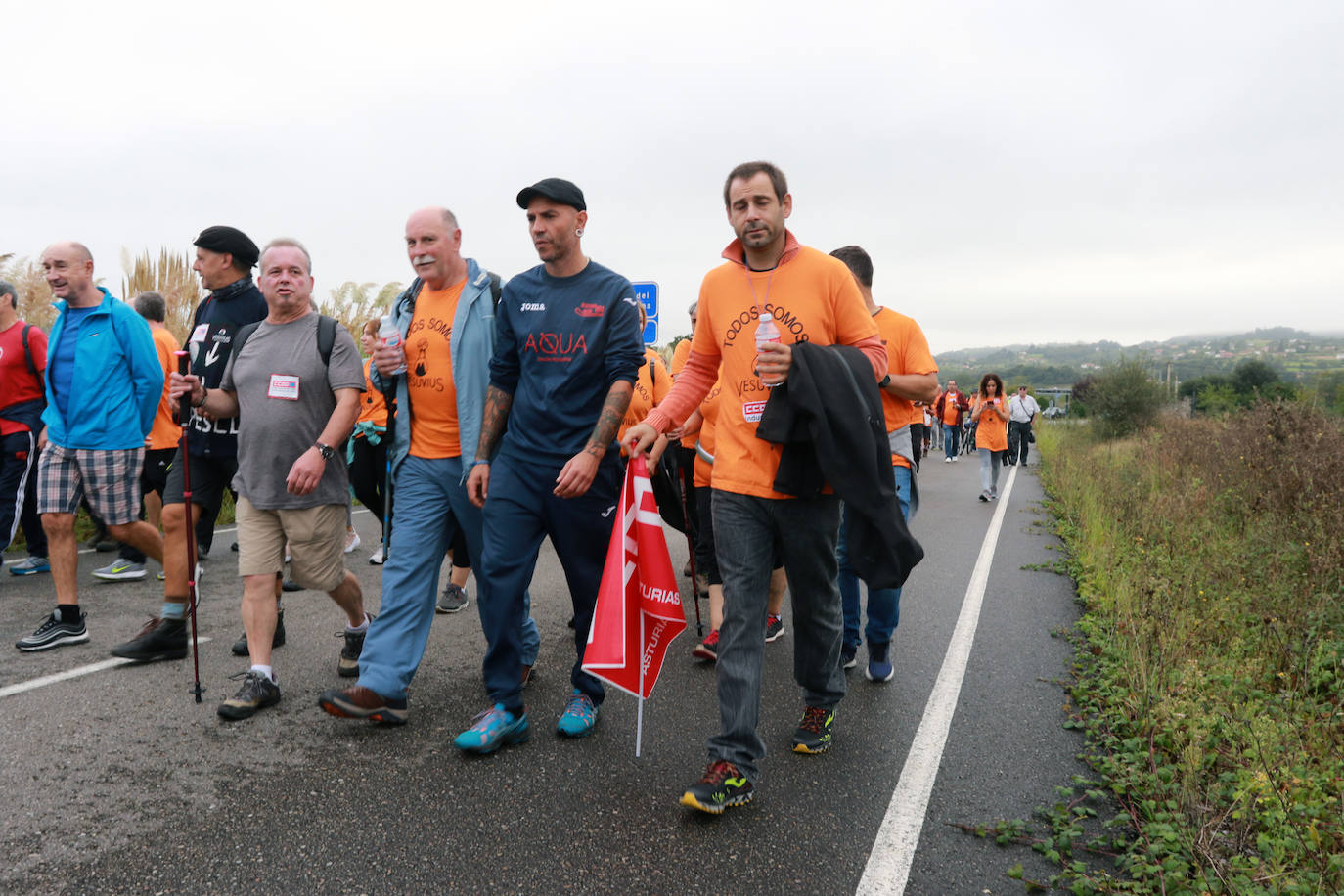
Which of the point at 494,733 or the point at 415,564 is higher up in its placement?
the point at 415,564

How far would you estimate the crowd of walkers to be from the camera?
3.29 meters

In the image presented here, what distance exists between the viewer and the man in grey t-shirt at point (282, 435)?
407cm

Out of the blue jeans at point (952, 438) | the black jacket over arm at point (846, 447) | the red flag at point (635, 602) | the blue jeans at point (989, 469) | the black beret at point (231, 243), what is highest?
the black beret at point (231, 243)

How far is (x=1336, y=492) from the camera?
7312 mm

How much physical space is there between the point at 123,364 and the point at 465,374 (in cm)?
257

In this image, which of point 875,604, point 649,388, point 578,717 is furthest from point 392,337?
point 875,604

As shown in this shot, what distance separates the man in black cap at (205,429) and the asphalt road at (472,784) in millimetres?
195

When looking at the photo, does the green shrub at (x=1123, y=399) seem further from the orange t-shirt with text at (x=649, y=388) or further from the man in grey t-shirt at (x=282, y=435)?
the man in grey t-shirt at (x=282, y=435)

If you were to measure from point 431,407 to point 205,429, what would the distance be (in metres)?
1.53

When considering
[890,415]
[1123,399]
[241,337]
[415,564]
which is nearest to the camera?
[415,564]

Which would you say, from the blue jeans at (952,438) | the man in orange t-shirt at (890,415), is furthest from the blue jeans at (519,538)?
the blue jeans at (952,438)

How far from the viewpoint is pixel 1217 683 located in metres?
4.49

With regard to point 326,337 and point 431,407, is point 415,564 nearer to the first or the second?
point 431,407

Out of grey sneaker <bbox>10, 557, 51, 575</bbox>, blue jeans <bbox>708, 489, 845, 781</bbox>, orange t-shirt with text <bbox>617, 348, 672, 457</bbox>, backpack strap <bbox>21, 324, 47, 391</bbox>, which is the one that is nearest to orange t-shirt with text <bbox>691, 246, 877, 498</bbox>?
blue jeans <bbox>708, 489, 845, 781</bbox>
